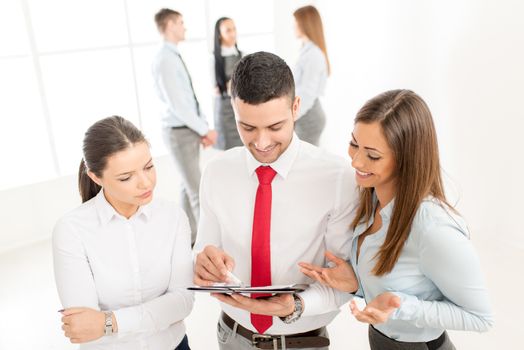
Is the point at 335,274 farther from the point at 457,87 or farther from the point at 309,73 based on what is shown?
the point at 309,73

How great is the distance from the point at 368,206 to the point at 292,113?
0.41m

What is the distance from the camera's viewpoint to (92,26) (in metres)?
4.73

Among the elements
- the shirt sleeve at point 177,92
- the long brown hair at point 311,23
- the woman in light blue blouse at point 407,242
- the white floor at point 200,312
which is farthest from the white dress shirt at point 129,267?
the long brown hair at point 311,23

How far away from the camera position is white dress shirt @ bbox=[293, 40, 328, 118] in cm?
443

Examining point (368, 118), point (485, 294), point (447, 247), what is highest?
point (368, 118)

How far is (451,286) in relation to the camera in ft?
4.60

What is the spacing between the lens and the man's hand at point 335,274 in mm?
1544

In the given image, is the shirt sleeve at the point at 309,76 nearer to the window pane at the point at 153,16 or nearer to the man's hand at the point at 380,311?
the window pane at the point at 153,16

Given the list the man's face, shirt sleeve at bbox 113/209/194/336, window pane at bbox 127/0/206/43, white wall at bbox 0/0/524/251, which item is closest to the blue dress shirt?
window pane at bbox 127/0/206/43

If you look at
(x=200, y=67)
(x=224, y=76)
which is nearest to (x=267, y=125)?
(x=224, y=76)

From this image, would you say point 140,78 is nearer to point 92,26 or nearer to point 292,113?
point 92,26

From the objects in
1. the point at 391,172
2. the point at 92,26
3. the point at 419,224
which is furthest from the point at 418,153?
the point at 92,26

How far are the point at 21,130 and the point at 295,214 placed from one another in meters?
3.90

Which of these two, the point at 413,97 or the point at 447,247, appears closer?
the point at 447,247
